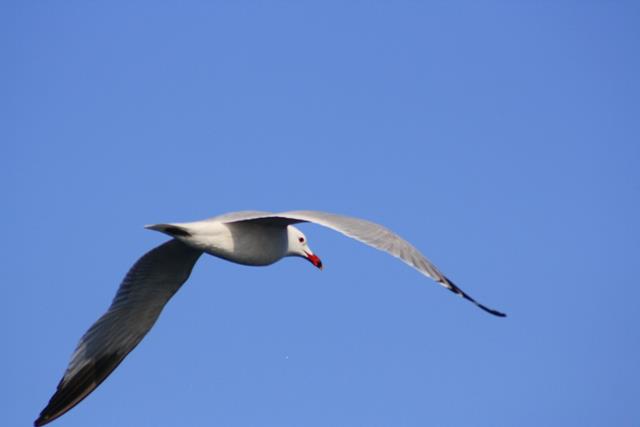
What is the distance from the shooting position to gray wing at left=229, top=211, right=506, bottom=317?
21.3 feet

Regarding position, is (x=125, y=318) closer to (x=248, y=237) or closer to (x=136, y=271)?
(x=136, y=271)

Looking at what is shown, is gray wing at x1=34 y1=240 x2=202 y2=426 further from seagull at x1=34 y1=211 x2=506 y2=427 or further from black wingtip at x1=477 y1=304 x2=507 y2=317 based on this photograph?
black wingtip at x1=477 y1=304 x2=507 y2=317

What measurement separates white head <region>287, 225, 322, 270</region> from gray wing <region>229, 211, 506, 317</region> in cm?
116

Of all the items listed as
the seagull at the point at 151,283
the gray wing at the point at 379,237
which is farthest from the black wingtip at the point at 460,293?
the seagull at the point at 151,283

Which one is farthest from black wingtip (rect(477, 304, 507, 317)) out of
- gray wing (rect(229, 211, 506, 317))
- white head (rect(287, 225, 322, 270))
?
white head (rect(287, 225, 322, 270))

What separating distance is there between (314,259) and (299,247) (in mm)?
270

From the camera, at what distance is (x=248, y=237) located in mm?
7930

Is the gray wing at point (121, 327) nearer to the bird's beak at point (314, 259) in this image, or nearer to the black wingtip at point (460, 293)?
the bird's beak at point (314, 259)

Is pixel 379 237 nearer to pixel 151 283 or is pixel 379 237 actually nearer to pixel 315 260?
pixel 315 260

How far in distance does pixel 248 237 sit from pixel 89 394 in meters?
2.36

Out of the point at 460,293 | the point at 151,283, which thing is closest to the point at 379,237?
the point at 460,293

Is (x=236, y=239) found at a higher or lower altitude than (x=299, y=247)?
higher

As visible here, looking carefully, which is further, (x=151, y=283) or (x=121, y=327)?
(x=121, y=327)

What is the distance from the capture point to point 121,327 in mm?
8836
